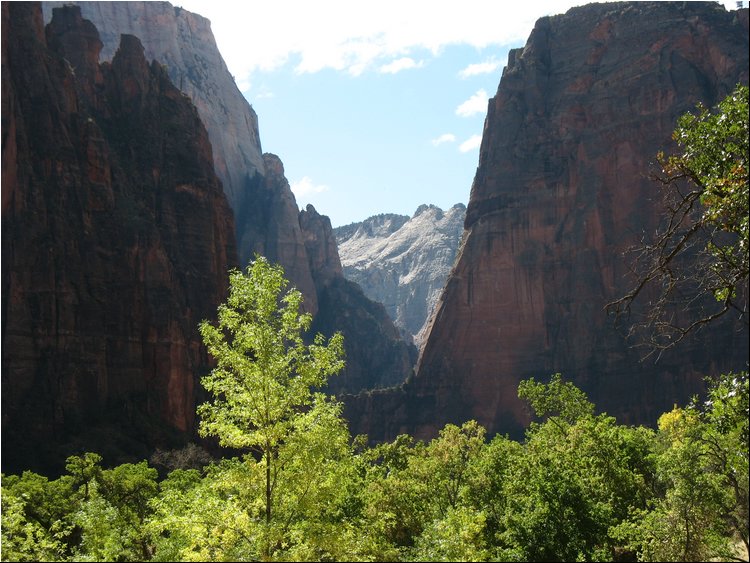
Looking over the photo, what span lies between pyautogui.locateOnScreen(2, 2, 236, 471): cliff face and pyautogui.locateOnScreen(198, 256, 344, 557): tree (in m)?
47.0

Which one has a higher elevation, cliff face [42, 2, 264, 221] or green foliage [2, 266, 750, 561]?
cliff face [42, 2, 264, 221]

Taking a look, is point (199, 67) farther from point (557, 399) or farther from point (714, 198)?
point (714, 198)

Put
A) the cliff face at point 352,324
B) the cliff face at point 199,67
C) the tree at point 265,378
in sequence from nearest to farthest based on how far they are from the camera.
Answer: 1. the tree at point 265,378
2. the cliff face at point 199,67
3. the cliff face at point 352,324

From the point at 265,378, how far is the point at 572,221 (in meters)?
97.9

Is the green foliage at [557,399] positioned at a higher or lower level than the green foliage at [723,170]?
lower

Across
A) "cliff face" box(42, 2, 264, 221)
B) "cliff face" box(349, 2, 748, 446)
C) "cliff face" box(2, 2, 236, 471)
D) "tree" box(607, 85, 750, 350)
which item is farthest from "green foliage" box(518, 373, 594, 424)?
"cliff face" box(42, 2, 264, 221)

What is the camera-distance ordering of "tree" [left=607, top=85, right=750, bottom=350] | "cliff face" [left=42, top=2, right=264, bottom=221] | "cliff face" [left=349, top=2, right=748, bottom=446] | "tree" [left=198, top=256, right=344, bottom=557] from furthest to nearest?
"cliff face" [left=42, top=2, right=264, bottom=221]
"cliff face" [left=349, top=2, right=748, bottom=446]
"tree" [left=198, top=256, right=344, bottom=557]
"tree" [left=607, top=85, right=750, bottom=350]

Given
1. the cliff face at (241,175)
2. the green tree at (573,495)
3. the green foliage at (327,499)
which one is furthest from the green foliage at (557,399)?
the cliff face at (241,175)

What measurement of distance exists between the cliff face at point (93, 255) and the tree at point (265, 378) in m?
47.0

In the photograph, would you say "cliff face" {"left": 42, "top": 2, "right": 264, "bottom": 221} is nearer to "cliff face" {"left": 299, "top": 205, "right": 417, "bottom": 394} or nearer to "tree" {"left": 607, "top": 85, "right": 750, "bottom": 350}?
"cliff face" {"left": 299, "top": 205, "right": 417, "bottom": 394}

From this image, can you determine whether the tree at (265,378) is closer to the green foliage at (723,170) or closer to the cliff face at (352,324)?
the green foliage at (723,170)

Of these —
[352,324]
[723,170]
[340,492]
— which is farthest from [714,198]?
[352,324]

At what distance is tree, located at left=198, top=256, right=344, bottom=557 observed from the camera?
16609mm

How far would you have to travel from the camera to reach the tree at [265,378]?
16609 millimetres
